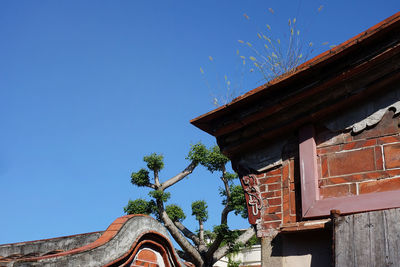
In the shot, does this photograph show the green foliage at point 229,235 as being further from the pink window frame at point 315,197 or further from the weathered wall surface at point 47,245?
the pink window frame at point 315,197

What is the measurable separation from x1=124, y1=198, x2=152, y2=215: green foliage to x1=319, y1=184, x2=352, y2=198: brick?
14.1 meters

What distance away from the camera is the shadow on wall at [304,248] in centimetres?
391

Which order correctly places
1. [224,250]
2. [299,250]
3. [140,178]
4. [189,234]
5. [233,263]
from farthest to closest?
[233,263] → [140,178] → [189,234] → [224,250] → [299,250]

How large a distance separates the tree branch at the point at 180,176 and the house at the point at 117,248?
11.7 metres

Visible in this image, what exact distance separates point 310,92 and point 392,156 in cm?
97

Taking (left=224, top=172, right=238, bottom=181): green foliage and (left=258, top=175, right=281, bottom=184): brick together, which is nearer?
(left=258, top=175, right=281, bottom=184): brick

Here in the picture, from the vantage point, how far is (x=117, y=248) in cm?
527

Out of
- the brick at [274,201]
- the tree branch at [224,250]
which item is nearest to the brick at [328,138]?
the brick at [274,201]

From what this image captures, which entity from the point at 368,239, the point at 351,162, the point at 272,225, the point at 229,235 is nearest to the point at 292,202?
the point at 272,225

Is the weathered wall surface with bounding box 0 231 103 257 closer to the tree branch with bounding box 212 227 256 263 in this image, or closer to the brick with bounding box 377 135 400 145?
the brick with bounding box 377 135 400 145

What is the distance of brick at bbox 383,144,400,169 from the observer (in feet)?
12.6

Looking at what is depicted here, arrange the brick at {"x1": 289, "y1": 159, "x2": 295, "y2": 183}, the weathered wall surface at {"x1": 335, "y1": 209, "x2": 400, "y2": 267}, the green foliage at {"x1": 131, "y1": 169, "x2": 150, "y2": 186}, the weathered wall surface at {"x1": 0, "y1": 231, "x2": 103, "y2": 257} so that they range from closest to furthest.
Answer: the weathered wall surface at {"x1": 335, "y1": 209, "x2": 400, "y2": 267} → the brick at {"x1": 289, "y1": 159, "x2": 295, "y2": 183} → the weathered wall surface at {"x1": 0, "y1": 231, "x2": 103, "y2": 257} → the green foliage at {"x1": 131, "y1": 169, "x2": 150, "y2": 186}

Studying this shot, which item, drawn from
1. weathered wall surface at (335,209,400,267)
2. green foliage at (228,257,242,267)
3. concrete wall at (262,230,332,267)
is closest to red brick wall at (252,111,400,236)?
concrete wall at (262,230,332,267)

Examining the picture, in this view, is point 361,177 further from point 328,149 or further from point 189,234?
point 189,234
